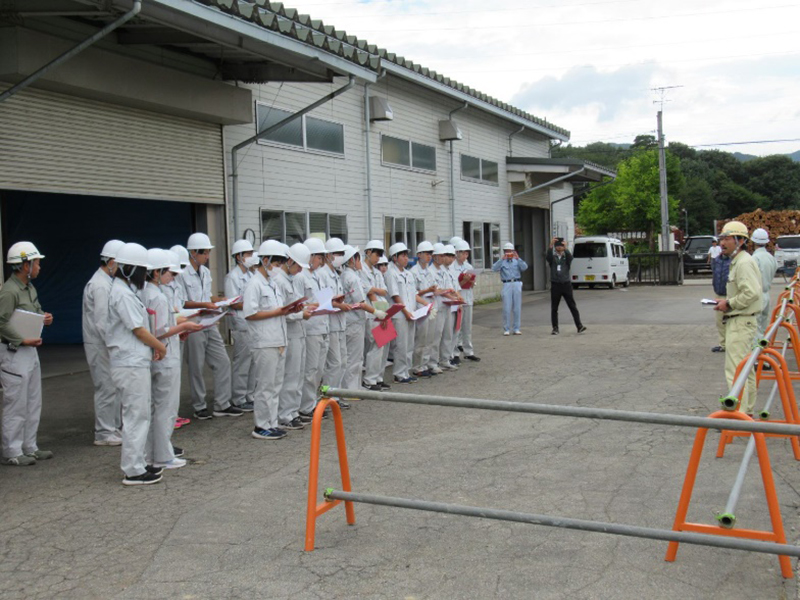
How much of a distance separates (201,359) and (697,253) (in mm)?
34845

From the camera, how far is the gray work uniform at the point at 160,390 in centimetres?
708

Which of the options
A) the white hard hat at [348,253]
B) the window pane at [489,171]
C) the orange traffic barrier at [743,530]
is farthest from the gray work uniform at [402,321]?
the window pane at [489,171]

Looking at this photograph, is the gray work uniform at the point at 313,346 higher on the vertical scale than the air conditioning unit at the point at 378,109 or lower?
lower

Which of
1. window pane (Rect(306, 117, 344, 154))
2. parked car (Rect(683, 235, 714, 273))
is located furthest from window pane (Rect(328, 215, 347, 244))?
parked car (Rect(683, 235, 714, 273))

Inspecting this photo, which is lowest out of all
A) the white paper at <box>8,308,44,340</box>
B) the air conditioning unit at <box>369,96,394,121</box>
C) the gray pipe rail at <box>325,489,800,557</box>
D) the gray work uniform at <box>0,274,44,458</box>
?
the gray pipe rail at <box>325,489,800,557</box>

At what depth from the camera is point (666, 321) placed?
1919 cm

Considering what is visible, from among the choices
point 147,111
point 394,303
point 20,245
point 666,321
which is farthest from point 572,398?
point 666,321

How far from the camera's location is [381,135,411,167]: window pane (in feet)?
65.9

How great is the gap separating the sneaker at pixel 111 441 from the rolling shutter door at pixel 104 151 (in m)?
4.21

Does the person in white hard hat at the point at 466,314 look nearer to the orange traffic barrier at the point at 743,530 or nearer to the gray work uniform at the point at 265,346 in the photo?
the gray work uniform at the point at 265,346

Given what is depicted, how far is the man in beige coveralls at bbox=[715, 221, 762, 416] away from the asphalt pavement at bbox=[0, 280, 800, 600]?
1.98ft

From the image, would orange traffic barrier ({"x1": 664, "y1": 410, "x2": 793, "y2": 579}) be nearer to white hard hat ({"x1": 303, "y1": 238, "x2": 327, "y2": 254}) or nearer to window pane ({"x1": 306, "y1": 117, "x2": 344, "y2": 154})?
white hard hat ({"x1": 303, "y1": 238, "x2": 327, "y2": 254})

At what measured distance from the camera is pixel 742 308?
804 centimetres

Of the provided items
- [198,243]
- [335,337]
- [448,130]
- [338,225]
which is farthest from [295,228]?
[448,130]
